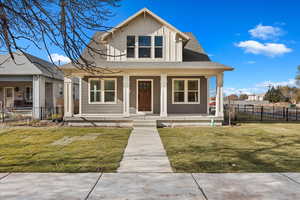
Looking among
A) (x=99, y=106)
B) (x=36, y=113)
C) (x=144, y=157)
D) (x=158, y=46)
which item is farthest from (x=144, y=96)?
(x=36, y=113)

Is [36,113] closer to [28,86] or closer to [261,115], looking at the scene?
[28,86]

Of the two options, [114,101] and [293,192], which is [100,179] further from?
[114,101]

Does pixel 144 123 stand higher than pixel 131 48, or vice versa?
pixel 131 48

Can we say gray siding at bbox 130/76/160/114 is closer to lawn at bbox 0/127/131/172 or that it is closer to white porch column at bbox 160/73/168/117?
white porch column at bbox 160/73/168/117

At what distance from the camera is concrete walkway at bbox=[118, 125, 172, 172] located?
13.9ft

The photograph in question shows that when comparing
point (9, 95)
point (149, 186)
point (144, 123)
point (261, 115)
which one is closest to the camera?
point (149, 186)

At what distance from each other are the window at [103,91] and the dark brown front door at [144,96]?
65.4 inches

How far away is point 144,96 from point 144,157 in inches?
305

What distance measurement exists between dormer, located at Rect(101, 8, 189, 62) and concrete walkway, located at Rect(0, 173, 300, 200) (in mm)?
8911

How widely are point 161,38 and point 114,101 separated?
16.6 ft

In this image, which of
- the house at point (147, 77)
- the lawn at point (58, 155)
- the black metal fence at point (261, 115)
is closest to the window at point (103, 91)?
the house at point (147, 77)

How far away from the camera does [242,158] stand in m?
4.98

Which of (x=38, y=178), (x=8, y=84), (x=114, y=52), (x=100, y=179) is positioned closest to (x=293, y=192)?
(x=100, y=179)

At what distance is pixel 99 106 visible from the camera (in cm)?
1238
